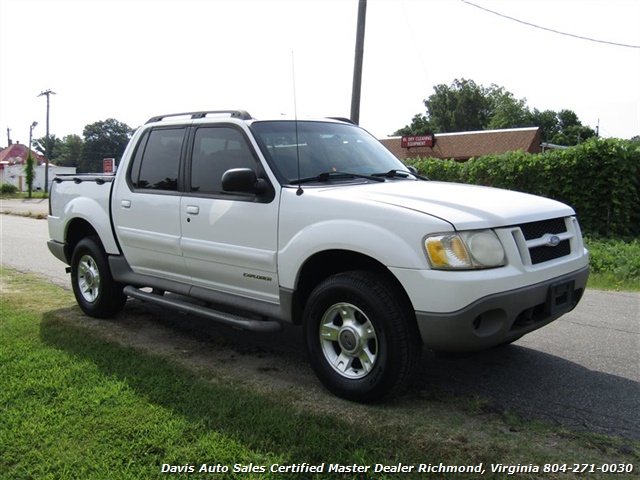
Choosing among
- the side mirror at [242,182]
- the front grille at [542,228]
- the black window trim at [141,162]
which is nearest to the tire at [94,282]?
the black window trim at [141,162]

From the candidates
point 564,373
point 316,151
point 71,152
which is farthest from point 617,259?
point 71,152

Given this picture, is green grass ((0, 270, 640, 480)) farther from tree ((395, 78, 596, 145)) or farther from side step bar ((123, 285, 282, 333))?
tree ((395, 78, 596, 145))

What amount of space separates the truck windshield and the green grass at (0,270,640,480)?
1656 millimetres

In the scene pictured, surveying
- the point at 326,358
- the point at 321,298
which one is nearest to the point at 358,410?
the point at 326,358

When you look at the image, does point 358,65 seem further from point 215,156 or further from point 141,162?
point 215,156

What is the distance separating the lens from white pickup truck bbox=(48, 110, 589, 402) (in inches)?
138

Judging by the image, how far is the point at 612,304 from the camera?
691cm

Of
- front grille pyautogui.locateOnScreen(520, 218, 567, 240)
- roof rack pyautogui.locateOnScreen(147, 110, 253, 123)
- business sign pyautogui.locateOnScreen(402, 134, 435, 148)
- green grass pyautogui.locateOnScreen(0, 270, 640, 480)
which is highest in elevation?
business sign pyautogui.locateOnScreen(402, 134, 435, 148)

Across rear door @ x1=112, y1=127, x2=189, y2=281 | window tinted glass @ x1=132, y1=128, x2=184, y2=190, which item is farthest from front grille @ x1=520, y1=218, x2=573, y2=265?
window tinted glass @ x1=132, y1=128, x2=184, y2=190

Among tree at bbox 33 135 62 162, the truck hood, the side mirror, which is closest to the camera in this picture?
the truck hood

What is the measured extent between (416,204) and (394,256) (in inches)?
15.3

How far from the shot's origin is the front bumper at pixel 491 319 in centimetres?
341

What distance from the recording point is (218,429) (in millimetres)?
3455

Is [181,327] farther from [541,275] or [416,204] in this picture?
[541,275]
